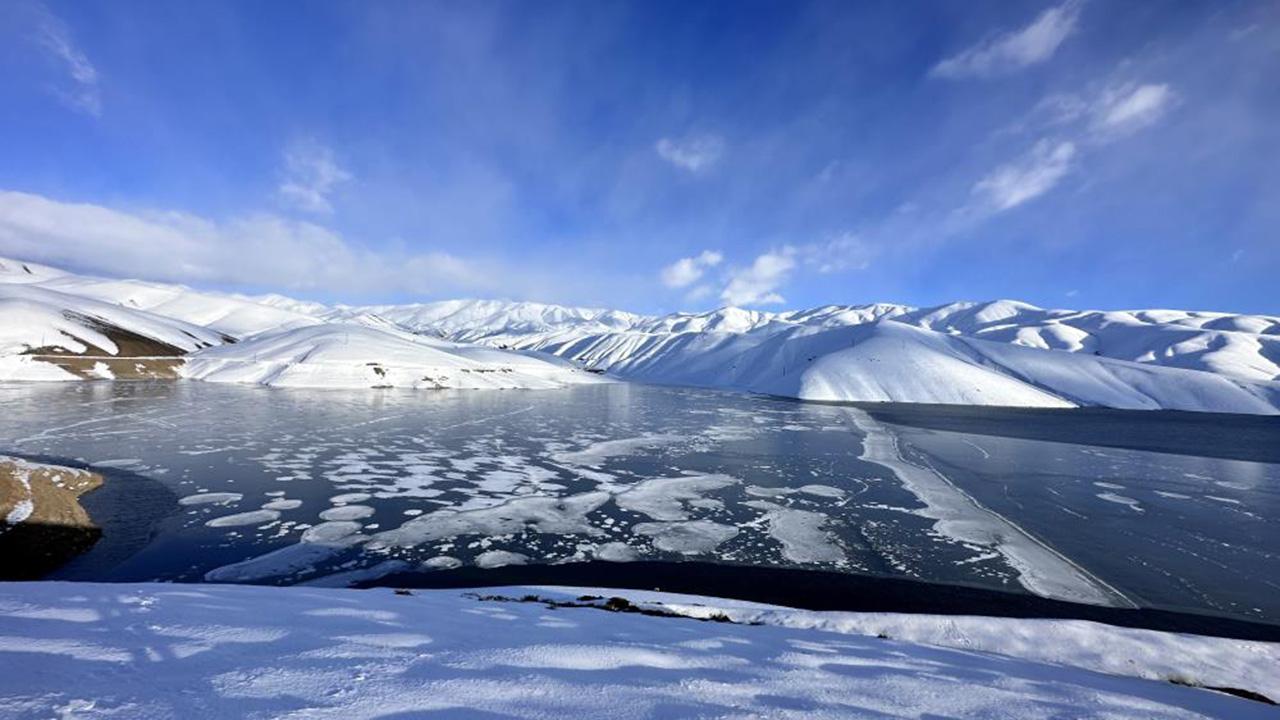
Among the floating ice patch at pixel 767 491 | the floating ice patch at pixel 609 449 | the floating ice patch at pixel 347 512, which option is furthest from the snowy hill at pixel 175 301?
the floating ice patch at pixel 767 491

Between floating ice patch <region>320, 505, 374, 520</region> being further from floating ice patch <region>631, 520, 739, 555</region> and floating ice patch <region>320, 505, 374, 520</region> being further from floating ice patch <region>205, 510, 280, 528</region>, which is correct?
floating ice patch <region>631, 520, 739, 555</region>

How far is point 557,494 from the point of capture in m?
17.5

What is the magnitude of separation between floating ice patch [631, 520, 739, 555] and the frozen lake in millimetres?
85

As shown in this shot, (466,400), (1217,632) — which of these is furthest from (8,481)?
(466,400)

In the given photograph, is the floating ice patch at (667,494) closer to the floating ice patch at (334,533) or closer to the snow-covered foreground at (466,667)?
the floating ice patch at (334,533)

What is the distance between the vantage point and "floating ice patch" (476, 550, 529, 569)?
38.1 feet

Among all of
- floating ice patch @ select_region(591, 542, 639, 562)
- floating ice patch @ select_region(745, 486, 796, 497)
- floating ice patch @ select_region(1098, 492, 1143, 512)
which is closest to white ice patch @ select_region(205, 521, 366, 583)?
floating ice patch @ select_region(591, 542, 639, 562)

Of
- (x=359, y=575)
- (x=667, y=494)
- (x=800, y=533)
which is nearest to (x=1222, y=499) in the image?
(x=800, y=533)

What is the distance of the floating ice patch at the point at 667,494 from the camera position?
15.9 m

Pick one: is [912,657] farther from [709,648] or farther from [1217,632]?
[1217,632]

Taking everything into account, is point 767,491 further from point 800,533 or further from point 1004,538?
point 1004,538

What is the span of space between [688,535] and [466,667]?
1015 cm

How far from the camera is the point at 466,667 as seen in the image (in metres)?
4.27

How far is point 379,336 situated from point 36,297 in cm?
4962
